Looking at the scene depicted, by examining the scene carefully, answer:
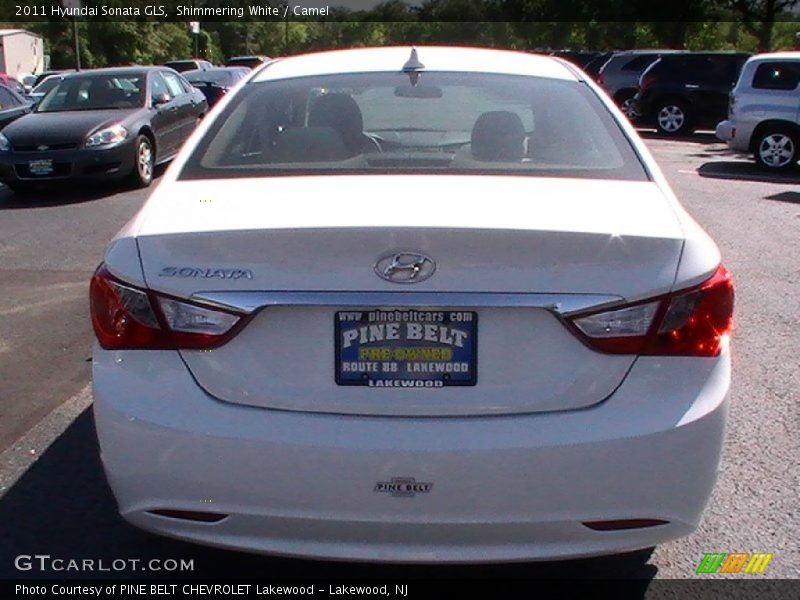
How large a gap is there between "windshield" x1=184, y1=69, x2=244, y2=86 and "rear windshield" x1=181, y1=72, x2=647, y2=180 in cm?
1909

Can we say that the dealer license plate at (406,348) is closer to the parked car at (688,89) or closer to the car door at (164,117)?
the car door at (164,117)

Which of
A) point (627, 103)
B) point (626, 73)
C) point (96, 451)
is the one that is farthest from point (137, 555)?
point (626, 73)

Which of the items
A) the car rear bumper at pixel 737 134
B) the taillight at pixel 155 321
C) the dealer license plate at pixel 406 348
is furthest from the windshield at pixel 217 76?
the dealer license plate at pixel 406 348

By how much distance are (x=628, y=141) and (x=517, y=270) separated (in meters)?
1.17

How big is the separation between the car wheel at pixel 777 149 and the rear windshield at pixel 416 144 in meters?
12.5


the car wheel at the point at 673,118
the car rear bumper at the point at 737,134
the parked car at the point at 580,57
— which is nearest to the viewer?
the car rear bumper at the point at 737,134

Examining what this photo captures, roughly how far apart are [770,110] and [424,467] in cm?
1426

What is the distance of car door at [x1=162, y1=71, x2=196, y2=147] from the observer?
48.9 ft

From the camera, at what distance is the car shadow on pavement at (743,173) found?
49.1 ft

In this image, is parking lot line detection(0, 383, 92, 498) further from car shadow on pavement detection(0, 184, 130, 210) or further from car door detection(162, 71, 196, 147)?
car door detection(162, 71, 196, 147)

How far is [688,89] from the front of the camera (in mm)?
22156

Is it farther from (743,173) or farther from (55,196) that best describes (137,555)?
(743,173)

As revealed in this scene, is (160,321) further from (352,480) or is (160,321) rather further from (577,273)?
(577,273)

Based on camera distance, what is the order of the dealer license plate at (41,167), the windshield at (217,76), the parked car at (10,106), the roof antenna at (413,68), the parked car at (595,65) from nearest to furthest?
the roof antenna at (413,68) < the dealer license plate at (41,167) < the parked car at (10,106) < the windshield at (217,76) < the parked car at (595,65)
